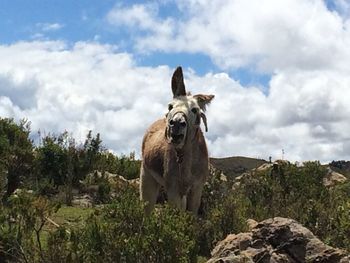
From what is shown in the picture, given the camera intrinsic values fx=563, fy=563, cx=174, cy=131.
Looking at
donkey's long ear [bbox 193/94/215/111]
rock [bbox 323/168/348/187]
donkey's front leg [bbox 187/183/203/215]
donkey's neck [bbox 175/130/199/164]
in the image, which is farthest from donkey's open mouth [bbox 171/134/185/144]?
rock [bbox 323/168/348/187]

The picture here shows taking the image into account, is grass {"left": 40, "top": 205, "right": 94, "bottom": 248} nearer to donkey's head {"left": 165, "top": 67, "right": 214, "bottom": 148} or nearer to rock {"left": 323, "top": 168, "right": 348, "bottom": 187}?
donkey's head {"left": 165, "top": 67, "right": 214, "bottom": 148}

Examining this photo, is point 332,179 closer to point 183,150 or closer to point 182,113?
point 183,150

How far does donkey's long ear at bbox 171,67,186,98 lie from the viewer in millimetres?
8812

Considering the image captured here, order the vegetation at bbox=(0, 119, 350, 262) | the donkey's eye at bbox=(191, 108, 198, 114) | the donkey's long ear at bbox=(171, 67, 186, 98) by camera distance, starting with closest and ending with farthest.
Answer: the vegetation at bbox=(0, 119, 350, 262)
the donkey's eye at bbox=(191, 108, 198, 114)
the donkey's long ear at bbox=(171, 67, 186, 98)

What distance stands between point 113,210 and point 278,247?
1.97 metres

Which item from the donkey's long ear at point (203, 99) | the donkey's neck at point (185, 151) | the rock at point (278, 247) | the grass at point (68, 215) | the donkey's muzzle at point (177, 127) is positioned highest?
the donkey's long ear at point (203, 99)

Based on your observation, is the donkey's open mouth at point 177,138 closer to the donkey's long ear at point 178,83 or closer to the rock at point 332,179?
the donkey's long ear at point 178,83

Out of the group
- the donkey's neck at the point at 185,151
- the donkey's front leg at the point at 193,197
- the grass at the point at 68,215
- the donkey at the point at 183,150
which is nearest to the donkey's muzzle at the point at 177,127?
the donkey at the point at 183,150

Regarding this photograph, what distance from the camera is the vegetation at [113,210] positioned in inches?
242

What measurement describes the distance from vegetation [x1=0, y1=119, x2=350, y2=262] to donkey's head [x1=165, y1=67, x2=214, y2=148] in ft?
3.68

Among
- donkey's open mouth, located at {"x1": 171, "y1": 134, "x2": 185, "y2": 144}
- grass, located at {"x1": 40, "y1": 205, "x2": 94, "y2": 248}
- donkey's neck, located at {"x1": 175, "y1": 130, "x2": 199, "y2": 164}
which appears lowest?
grass, located at {"x1": 40, "y1": 205, "x2": 94, "y2": 248}

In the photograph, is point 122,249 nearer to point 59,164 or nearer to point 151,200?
point 151,200

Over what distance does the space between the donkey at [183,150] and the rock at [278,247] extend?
1877 millimetres

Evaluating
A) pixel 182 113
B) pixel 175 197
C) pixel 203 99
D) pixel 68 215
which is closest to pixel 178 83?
pixel 203 99
